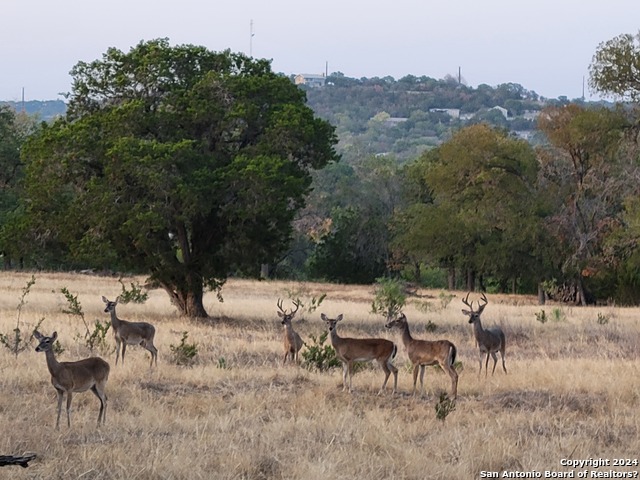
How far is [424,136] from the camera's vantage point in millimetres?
182875

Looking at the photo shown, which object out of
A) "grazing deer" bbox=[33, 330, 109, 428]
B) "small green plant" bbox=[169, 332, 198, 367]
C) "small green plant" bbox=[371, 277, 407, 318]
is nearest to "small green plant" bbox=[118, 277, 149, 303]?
"small green plant" bbox=[371, 277, 407, 318]

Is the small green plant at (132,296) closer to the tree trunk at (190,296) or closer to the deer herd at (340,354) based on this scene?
the tree trunk at (190,296)

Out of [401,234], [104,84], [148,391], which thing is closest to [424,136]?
[401,234]

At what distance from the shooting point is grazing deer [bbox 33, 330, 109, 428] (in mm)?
10555

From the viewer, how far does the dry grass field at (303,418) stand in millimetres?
8930

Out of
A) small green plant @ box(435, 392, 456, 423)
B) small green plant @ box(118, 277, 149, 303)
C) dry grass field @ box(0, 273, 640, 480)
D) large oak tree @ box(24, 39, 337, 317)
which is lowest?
dry grass field @ box(0, 273, 640, 480)

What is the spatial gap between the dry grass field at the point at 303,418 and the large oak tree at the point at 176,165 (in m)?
3.66

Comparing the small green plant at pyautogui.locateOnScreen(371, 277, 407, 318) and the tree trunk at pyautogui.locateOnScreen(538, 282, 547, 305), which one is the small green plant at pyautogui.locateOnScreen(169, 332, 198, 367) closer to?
the small green plant at pyautogui.locateOnScreen(371, 277, 407, 318)

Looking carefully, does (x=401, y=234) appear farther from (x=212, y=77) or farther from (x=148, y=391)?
(x=148, y=391)

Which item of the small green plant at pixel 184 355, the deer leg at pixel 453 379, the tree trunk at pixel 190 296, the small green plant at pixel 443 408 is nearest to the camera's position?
the small green plant at pixel 443 408

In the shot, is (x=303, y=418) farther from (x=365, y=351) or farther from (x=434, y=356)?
(x=365, y=351)

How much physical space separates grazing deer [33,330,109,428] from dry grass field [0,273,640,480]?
25cm

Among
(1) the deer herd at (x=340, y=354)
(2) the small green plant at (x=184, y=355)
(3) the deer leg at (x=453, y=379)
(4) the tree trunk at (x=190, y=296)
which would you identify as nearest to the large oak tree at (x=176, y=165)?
(4) the tree trunk at (x=190, y=296)

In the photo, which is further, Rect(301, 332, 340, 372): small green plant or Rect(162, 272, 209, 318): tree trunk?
Rect(162, 272, 209, 318): tree trunk
